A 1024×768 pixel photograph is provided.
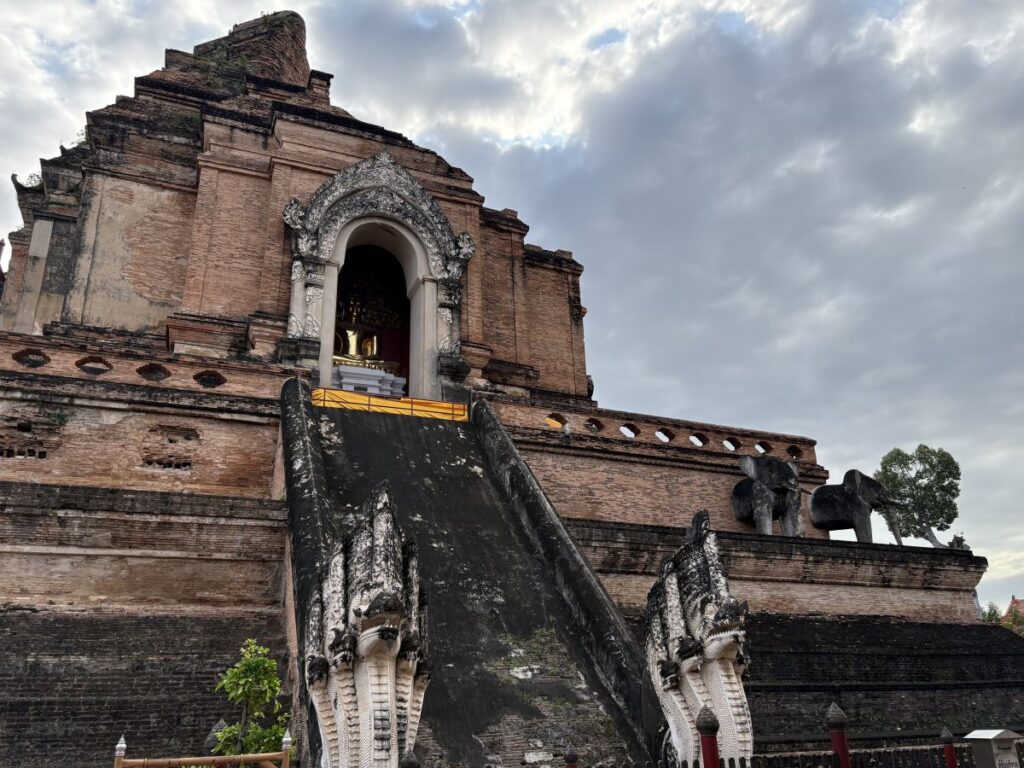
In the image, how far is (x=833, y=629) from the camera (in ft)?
44.0

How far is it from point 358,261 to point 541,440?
300 inches

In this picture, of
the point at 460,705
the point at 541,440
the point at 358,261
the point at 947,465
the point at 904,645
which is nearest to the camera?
the point at 460,705

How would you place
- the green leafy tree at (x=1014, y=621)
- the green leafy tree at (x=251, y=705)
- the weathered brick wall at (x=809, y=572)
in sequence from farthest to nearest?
the green leafy tree at (x=1014, y=621)
the weathered brick wall at (x=809, y=572)
the green leafy tree at (x=251, y=705)

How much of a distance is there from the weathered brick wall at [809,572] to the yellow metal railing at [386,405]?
3.56 meters

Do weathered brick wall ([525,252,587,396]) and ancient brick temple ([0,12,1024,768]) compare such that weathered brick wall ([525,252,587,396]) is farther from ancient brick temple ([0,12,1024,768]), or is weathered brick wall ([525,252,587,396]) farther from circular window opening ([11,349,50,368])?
circular window opening ([11,349,50,368])

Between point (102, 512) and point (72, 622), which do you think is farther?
point (102, 512)

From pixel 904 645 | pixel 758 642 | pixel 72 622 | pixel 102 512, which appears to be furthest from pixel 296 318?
pixel 904 645

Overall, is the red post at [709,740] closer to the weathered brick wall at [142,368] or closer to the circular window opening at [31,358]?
the weathered brick wall at [142,368]

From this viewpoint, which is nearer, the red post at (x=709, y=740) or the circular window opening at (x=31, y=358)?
the red post at (x=709, y=740)

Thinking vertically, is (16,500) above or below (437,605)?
above

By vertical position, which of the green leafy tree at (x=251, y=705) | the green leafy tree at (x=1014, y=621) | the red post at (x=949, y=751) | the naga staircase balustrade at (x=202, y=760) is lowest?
the red post at (x=949, y=751)

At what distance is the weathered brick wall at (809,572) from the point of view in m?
12.4

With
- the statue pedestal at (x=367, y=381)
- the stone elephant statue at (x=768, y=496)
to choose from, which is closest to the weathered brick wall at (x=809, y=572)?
the stone elephant statue at (x=768, y=496)

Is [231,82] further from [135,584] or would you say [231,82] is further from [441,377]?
[135,584]
